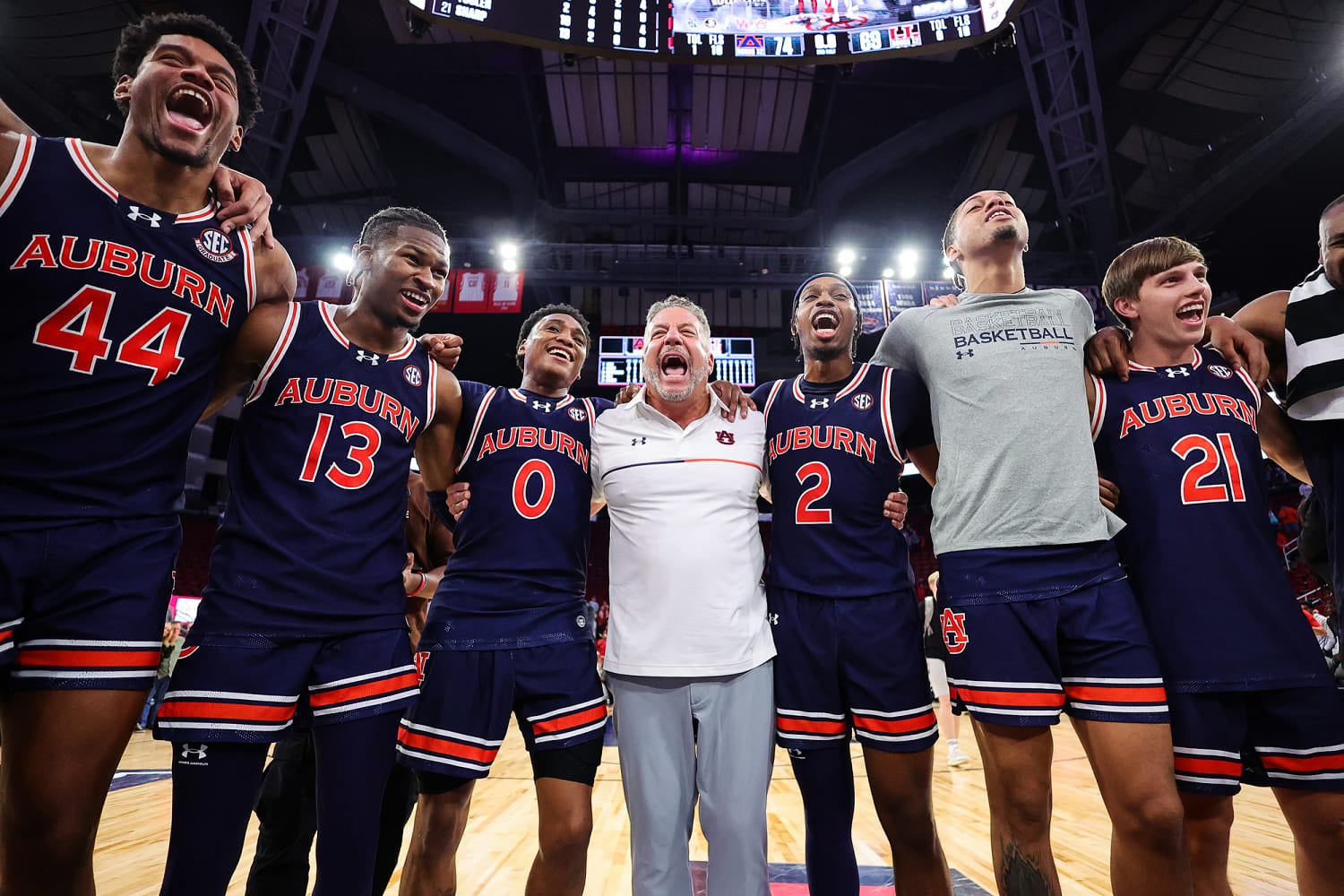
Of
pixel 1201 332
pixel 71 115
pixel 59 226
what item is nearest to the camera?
pixel 59 226

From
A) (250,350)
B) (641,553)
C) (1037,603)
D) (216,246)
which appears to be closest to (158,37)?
(216,246)

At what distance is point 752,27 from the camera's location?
5707 millimetres

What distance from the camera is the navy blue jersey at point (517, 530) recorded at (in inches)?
88.3

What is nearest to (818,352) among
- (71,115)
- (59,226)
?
(59,226)

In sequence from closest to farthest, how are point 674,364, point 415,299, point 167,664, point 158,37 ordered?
point 158,37
point 415,299
point 674,364
point 167,664

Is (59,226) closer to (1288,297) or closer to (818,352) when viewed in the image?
(818,352)

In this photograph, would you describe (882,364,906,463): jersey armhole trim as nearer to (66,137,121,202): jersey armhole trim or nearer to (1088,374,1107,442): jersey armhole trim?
(1088,374,1107,442): jersey armhole trim

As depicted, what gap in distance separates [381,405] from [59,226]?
0.83 meters

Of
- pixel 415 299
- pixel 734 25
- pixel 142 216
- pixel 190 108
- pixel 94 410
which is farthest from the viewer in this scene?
pixel 734 25

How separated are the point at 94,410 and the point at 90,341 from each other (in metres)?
0.16

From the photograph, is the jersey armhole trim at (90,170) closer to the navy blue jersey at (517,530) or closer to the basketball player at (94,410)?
the basketball player at (94,410)

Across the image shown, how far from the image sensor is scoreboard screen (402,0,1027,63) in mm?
5371

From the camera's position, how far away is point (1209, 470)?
211 centimetres

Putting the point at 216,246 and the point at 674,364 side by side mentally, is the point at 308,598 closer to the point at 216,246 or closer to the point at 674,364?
the point at 216,246
